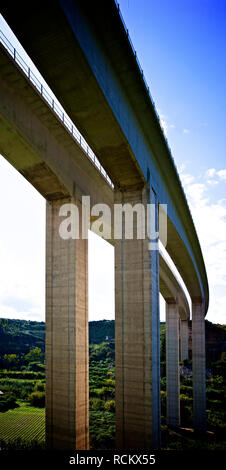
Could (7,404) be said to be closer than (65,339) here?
No

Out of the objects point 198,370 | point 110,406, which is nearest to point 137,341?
point 110,406

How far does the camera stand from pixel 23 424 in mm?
26500

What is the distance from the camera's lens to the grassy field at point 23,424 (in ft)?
76.7

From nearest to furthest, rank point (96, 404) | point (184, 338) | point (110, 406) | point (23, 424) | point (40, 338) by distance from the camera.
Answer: point (23, 424), point (110, 406), point (96, 404), point (184, 338), point (40, 338)

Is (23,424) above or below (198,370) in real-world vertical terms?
below

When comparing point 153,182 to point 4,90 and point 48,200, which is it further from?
point 4,90

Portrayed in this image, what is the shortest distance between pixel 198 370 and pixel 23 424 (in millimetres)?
18914

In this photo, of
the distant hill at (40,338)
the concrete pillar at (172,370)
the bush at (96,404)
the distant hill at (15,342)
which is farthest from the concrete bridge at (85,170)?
the distant hill at (15,342)

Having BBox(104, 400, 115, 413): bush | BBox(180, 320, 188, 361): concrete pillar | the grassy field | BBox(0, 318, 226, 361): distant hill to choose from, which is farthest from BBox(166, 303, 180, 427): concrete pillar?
BBox(0, 318, 226, 361): distant hill

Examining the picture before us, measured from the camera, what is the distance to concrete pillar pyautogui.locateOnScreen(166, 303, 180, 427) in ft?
117

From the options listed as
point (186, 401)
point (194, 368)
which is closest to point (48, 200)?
point (194, 368)

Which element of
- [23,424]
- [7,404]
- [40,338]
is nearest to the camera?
[23,424]

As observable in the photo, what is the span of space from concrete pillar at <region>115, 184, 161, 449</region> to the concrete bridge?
4cm

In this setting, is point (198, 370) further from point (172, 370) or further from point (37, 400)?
→ point (37, 400)
